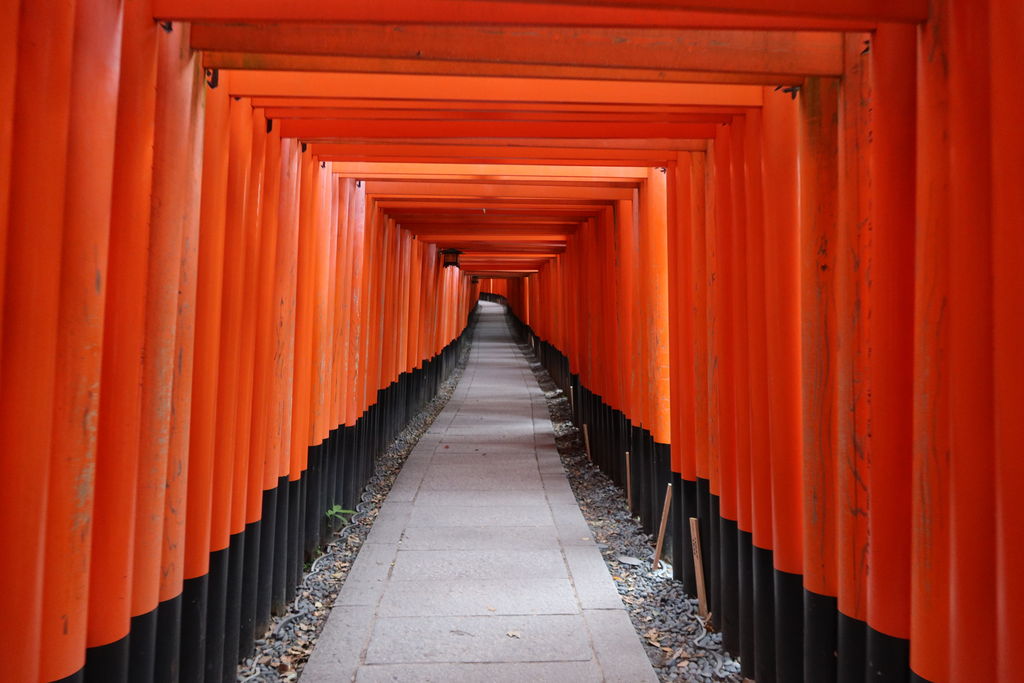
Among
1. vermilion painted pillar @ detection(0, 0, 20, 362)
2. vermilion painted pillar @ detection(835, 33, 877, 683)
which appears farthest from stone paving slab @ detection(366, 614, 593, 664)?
vermilion painted pillar @ detection(0, 0, 20, 362)

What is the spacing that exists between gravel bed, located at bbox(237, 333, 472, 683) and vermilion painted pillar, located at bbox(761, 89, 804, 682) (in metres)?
2.49

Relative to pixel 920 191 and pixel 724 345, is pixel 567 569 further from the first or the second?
pixel 920 191


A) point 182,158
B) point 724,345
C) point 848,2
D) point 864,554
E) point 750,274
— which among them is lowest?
point 864,554

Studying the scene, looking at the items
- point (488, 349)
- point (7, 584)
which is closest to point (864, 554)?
point (7, 584)

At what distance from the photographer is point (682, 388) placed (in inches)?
175

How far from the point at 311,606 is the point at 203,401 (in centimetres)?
214

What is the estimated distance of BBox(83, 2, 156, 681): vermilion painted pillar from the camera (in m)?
2.07

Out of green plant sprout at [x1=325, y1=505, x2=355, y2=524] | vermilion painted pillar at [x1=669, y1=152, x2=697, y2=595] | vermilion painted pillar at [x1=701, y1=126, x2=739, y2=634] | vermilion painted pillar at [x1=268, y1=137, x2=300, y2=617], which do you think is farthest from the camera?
green plant sprout at [x1=325, y1=505, x2=355, y2=524]

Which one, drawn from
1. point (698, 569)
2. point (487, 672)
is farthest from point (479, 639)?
point (698, 569)

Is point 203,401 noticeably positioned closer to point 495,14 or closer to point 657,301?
point 495,14

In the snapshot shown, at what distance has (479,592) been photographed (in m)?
4.39

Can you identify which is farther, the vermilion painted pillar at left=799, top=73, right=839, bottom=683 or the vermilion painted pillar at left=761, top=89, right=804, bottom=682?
the vermilion painted pillar at left=761, top=89, right=804, bottom=682

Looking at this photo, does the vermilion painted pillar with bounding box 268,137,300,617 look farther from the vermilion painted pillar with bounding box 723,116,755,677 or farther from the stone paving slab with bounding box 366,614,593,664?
the vermilion painted pillar with bounding box 723,116,755,677

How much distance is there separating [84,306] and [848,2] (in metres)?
2.41
